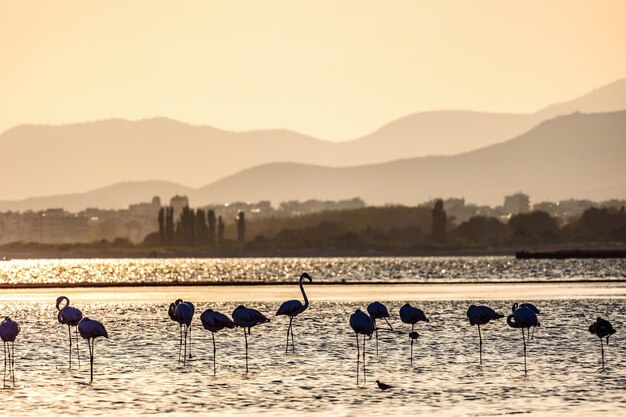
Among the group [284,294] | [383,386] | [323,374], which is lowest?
[383,386]

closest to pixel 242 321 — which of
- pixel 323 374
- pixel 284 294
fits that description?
pixel 323 374

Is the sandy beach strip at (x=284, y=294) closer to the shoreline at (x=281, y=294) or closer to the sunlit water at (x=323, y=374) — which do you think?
the shoreline at (x=281, y=294)

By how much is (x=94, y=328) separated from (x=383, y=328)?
65.2ft

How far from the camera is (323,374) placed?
36.9 meters

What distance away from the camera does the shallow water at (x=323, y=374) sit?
3052 cm

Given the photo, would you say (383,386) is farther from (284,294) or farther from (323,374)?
(284,294)

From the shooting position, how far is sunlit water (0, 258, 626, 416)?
30484 mm

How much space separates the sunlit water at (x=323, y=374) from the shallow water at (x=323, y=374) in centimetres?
4

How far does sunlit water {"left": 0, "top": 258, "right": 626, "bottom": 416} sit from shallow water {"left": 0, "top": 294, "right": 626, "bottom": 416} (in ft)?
0.13

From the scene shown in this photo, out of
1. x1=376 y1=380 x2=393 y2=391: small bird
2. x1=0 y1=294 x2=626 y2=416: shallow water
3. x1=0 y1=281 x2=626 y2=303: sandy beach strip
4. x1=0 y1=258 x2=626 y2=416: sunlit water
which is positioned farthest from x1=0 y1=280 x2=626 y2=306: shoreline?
x1=376 y1=380 x2=393 y2=391: small bird

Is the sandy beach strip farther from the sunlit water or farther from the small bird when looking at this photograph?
the small bird

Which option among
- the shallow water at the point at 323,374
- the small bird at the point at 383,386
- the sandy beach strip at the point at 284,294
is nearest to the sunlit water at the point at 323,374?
the shallow water at the point at 323,374

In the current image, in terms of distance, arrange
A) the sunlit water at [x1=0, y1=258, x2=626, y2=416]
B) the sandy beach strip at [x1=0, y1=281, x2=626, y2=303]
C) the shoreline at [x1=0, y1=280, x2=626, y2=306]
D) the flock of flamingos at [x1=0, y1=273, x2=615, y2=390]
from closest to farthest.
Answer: the sunlit water at [x1=0, y1=258, x2=626, y2=416] → the flock of flamingos at [x1=0, y1=273, x2=615, y2=390] → the shoreline at [x1=0, y1=280, x2=626, y2=306] → the sandy beach strip at [x1=0, y1=281, x2=626, y2=303]

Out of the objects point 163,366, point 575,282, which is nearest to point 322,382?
A: point 163,366
